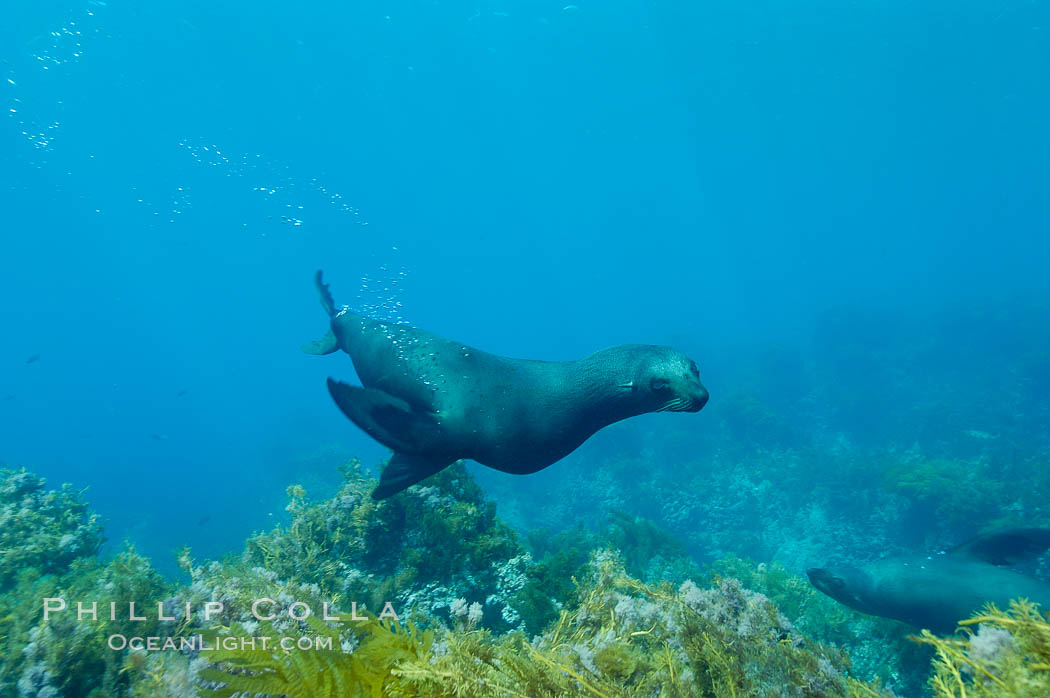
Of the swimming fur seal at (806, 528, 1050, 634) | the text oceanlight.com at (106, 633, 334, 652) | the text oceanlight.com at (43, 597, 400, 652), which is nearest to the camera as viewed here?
the text oceanlight.com at (106, 633, 334, 652)

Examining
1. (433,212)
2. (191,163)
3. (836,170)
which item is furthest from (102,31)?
(836,170)

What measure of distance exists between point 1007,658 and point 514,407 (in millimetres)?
2931

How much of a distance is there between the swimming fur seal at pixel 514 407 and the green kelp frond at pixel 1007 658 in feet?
7.10

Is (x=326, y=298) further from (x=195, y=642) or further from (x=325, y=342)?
(x=195, y=642)

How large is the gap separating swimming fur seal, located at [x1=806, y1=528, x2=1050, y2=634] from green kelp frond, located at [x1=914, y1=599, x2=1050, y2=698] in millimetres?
5200

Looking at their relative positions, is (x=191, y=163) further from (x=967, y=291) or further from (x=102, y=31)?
(x=967, y=291)

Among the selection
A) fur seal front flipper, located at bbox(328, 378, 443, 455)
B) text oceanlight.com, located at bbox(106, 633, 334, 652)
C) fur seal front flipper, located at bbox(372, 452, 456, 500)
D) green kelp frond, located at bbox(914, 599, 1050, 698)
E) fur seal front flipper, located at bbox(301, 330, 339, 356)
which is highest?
fur seal front flipper, located at bbox(301, 330, 339, 356)

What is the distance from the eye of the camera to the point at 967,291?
43.6m

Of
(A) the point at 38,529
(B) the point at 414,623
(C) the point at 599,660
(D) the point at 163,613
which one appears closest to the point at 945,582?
(C) the point at 599,660

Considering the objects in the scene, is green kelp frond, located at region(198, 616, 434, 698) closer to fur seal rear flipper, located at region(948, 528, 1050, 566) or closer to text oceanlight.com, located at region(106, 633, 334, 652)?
text oceanlight.com, located at region(106, 633, 334, 652)

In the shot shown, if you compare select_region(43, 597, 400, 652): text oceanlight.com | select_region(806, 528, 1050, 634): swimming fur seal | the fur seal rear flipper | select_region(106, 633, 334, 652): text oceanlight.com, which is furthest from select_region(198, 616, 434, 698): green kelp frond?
the fur seal rear flipper

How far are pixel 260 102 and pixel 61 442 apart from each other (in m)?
57.7

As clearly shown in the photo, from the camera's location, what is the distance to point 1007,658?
133cm

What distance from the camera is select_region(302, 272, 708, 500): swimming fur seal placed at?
3.75m
